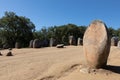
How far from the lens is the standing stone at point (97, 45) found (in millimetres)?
11366

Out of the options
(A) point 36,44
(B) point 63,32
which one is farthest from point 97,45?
(B) point 63,32

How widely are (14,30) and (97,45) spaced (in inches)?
1836

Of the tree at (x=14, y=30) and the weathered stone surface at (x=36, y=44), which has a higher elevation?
the tree at (x=14, y=30)

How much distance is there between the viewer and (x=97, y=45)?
1155 cm

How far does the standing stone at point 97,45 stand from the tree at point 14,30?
43778mm

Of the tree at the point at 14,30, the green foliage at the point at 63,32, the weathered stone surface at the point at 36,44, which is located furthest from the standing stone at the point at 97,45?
the green foliage at the point at 63,32

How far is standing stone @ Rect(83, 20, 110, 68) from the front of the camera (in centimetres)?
1137

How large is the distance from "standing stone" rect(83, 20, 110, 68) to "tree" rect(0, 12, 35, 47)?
4378 cm

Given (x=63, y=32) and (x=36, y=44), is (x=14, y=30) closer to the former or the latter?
(x=63, y=32)

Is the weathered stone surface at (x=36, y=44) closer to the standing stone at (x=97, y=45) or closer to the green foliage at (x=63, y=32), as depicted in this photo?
the standing stone at (x=97, y=45)

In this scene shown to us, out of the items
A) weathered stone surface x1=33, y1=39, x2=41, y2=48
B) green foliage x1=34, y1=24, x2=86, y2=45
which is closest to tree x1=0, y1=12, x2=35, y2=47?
green foliage x1=34, y1=24, x2=86, y2=45

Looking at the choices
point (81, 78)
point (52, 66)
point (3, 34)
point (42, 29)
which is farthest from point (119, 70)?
point (42, 29)

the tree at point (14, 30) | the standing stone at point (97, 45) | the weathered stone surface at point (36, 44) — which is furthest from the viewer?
the tree at point (14, 30)

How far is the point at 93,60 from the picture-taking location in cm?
1155
